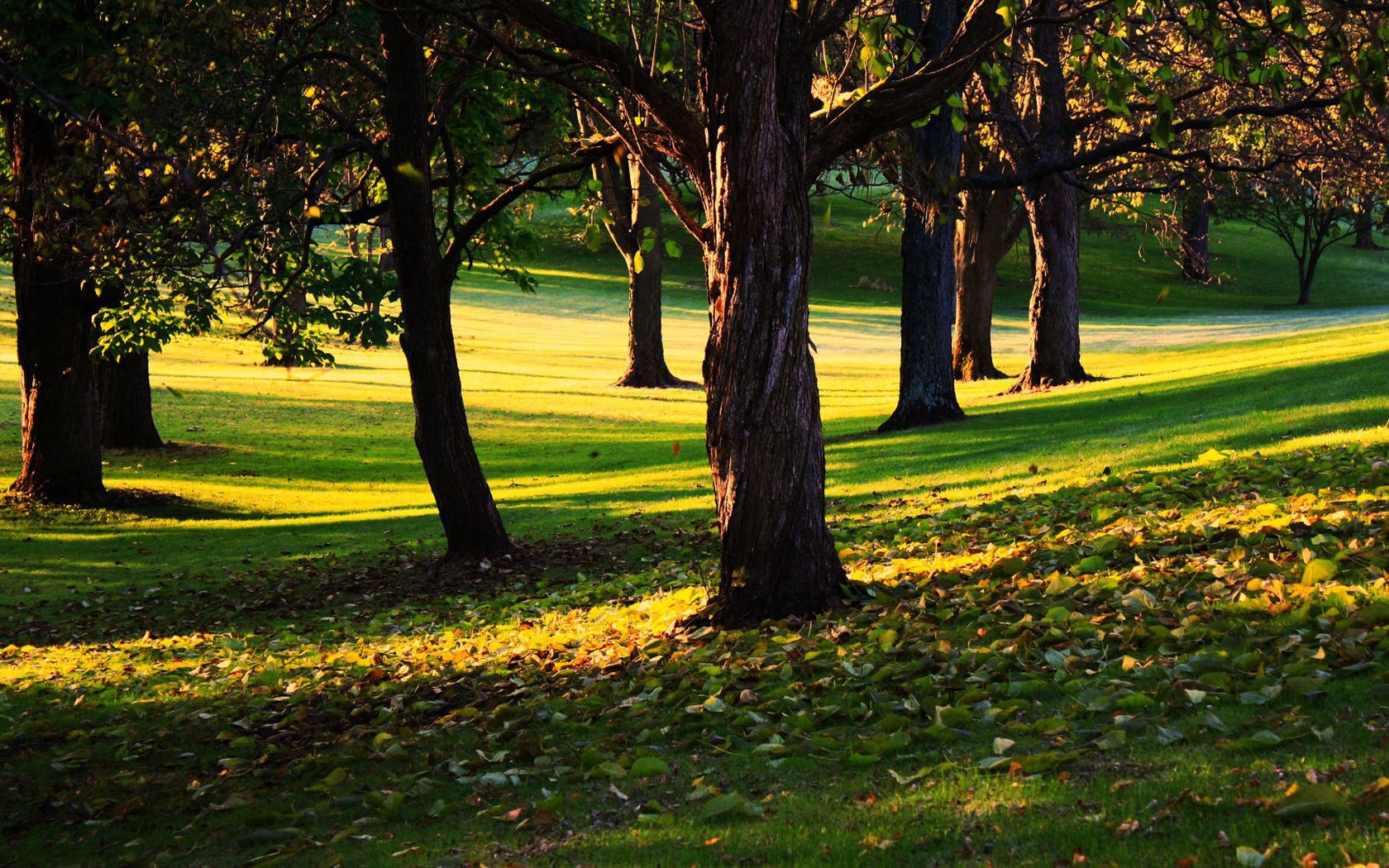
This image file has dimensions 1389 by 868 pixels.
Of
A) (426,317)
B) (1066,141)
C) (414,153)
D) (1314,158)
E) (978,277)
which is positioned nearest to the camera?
(414,153)

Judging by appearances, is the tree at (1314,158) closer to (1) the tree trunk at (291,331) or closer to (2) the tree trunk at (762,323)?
(2) the tree trunk at (762,323)

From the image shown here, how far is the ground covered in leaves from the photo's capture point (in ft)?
15.9

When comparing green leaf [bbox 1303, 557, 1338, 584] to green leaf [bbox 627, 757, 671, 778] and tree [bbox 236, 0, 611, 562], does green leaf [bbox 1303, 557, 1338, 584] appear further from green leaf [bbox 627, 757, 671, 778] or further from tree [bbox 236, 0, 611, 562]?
tree [bbox 236, 0, 611, 562]

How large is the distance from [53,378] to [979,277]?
2361 centimetres

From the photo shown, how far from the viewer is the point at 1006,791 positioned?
199 inches

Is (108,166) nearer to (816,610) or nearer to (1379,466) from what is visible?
(816,610)

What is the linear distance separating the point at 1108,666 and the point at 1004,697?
625mm

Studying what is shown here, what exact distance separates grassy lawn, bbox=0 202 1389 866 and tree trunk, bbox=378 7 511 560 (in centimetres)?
85

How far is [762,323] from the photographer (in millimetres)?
8914

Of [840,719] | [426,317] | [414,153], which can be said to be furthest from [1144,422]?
[840,719]

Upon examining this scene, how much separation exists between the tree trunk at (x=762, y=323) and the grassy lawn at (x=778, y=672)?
0.58m

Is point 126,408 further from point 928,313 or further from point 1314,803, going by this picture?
point 1314,803

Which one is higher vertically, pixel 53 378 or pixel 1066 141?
pixel 1066 141

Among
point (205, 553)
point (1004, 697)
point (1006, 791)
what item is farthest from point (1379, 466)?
point (205, 553)
